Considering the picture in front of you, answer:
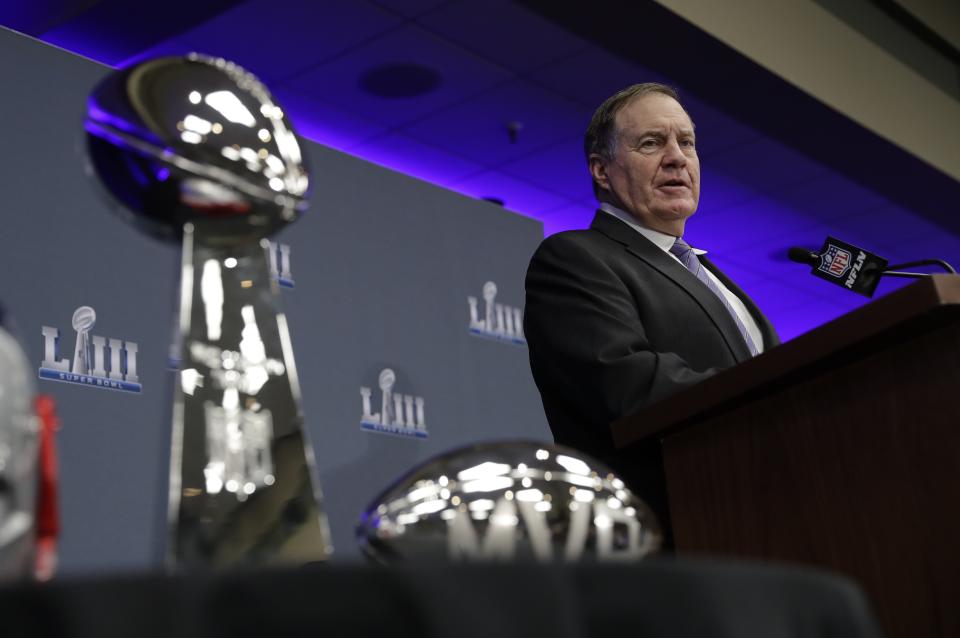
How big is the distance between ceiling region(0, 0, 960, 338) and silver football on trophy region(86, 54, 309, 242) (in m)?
3.11

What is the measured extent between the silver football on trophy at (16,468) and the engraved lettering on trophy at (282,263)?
9.96 feet

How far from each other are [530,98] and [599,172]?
2.74m

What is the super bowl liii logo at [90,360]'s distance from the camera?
2930 millimetres

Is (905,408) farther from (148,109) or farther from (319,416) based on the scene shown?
(319,416)

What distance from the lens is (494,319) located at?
4.37m

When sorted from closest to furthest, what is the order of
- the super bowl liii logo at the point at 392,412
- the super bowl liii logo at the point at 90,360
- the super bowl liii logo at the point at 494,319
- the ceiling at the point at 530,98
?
the super bowl liii logo at the point at 90,360
the super bowl liii logo at the point at 392,412
the ceiling at the point at 530,98
the super bowl liii logo at the point at 494,319

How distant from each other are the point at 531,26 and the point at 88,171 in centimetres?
366

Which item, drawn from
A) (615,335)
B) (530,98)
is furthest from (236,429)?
(530,98)

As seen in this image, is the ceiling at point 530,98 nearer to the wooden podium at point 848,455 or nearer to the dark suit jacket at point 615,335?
the dark suit jacket at point 615,335

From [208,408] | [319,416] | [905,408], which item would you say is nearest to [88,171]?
[208,408]

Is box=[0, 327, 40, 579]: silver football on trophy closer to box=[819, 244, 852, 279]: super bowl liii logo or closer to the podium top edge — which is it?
the podium top edge

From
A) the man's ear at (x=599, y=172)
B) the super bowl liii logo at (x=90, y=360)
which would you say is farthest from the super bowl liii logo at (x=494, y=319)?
the man's ear at (x=599, y=172)

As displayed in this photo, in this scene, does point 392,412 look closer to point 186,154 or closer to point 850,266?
point 850,266

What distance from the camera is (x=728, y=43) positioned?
4285 millimetres
